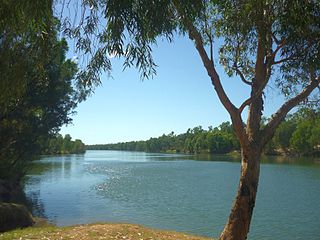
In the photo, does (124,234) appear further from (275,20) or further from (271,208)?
(271,208)

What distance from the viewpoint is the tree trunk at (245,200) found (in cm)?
941

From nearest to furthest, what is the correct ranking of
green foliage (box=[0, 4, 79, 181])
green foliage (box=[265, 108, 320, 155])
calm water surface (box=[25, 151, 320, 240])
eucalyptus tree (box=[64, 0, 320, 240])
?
eucalyptus tree (box=[64, 0, 320, 240]) < calm water surface (box=[25, 151, 320, 240]) < green foliage (box=[0, 4, 79, 181]) < green foliage (box=[265, 108, 320, 155])

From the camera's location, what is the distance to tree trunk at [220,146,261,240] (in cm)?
941

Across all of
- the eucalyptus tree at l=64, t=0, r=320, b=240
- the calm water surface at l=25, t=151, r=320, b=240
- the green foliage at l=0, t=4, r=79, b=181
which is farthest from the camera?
the green foliage at l=0, t=4, r=79, b=181

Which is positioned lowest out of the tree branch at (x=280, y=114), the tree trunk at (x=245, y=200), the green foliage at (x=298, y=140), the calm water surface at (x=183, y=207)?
the calm water surface at (x=183, y=207)

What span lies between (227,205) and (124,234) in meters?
15.3

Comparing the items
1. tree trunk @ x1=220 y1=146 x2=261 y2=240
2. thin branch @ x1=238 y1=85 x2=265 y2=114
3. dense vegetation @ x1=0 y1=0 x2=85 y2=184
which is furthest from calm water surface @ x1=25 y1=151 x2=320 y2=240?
thin branch @ x1=238 y1=85 x2=265 y2=114

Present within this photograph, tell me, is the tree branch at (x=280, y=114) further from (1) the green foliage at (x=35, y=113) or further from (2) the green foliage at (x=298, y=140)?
(2) the green foliage at (x=298, y=140)

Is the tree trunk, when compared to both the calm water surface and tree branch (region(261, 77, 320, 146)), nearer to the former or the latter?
tree branch (region(261, 77, 320, 146))

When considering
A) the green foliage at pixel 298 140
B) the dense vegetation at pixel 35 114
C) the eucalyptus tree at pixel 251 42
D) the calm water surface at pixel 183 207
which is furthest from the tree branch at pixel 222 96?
the green foliage at pixel 298 140

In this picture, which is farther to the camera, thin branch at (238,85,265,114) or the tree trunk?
the tree trunk

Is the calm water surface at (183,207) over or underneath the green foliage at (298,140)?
underneath

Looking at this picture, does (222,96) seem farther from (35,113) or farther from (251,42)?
(35,113)

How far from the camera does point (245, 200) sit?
371 inches
